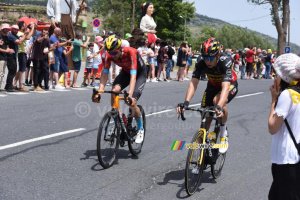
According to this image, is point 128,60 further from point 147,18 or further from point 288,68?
point 147,18

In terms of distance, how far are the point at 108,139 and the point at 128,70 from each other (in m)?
1.34

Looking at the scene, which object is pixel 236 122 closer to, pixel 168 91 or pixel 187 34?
pixel 168 91

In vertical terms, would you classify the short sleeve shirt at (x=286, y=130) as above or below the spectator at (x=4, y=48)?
below

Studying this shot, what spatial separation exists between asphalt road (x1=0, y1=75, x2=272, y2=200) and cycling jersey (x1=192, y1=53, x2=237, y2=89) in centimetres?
138

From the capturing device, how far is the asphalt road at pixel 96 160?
208 inches

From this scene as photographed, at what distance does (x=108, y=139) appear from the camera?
627cm

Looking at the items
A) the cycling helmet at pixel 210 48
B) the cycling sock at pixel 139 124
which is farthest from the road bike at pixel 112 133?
the cycling helmet at pixel 210 48

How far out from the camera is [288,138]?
3594 millimetres

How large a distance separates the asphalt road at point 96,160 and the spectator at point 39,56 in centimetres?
236

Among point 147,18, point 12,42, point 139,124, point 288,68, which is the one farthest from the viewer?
point 147,18

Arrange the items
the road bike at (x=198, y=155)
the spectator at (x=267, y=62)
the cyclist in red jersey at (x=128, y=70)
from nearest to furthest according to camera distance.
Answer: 1. the road bike at (x=198, y=155)
2. the cyclist in red jersey at (x=128, y=70)
3. the spectator at (x=267, y=62)

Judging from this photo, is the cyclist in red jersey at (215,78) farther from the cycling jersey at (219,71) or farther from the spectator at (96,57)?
the spectator at (96,57)

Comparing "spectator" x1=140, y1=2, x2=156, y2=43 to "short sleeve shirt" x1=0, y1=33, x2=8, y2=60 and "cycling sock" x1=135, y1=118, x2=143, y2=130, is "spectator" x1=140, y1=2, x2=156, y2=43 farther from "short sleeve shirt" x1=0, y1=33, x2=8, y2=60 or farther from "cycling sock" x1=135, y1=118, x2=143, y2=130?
"cycling sock" x1=135, y1=118, x2=143, y2=130

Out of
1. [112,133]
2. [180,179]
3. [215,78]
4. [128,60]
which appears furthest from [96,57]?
[180,179]
